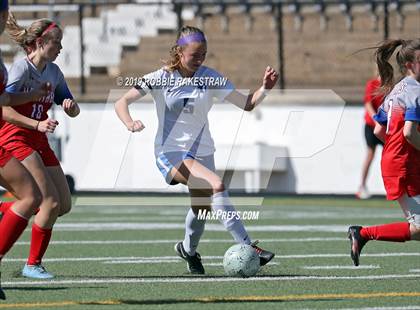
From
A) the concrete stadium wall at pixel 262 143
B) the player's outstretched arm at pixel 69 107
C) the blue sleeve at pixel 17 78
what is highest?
the blue sleeve at pixel 17 78

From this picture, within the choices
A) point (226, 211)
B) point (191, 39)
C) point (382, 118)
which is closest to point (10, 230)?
point (226, 211)

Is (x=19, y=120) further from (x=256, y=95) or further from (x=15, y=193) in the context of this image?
(x=256, y=95)

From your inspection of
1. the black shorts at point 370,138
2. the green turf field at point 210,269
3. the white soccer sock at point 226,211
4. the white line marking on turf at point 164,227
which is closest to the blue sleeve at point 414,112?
the green turf field at point 210,269

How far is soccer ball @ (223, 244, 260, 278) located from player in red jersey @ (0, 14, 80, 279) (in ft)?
3.99

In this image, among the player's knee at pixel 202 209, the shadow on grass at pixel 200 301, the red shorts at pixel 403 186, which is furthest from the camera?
the player's knee at pixel 202 209

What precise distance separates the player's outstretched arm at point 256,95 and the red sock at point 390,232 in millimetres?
1219

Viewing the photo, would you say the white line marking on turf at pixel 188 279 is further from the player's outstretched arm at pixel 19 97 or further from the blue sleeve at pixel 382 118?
the player's outstretched arm at pixel 19 97

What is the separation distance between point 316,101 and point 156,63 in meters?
4.84

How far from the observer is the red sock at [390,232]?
8242 millimetres

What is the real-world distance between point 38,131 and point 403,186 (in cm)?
255

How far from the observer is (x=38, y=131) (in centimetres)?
807

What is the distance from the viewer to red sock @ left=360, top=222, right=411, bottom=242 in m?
8.24

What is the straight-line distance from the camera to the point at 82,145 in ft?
64.0

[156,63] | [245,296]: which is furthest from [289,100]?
[245,296]
